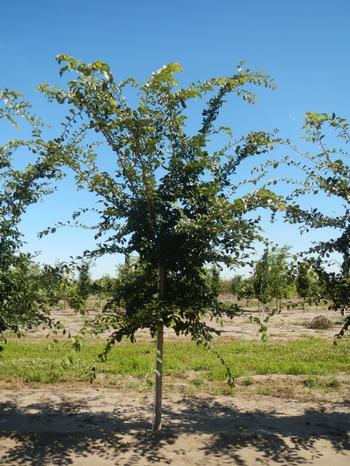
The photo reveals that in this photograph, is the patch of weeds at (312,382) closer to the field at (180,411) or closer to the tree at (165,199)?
the field at (180,411)

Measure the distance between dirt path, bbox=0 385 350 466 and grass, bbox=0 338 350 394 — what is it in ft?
3.15

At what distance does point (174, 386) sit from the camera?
1129 centimetres

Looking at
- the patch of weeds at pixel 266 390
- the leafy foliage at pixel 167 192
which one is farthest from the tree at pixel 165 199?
the patch of weeds at pixel 266 390

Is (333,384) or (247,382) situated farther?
(247,382)

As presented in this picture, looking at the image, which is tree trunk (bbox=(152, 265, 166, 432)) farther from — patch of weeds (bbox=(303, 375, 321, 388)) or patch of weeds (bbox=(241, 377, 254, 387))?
patch of weeds (bbox=(303, 375, 321, 388))

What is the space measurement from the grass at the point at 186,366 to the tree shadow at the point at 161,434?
1155 mm

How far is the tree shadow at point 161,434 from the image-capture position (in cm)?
→ 675

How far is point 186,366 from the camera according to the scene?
13.6 meters

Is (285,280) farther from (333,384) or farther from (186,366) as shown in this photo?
(186,366)

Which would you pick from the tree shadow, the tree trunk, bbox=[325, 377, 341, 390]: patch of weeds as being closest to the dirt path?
the tree shadow

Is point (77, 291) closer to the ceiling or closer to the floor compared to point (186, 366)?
closer to the ceiling

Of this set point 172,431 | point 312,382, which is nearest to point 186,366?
point 312,382

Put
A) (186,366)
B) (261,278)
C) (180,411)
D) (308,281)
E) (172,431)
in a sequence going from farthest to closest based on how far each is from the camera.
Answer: (186,366) < (180,411) < (172,431) < (308,281) < (261,278)

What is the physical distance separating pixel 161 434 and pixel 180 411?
159 cm
